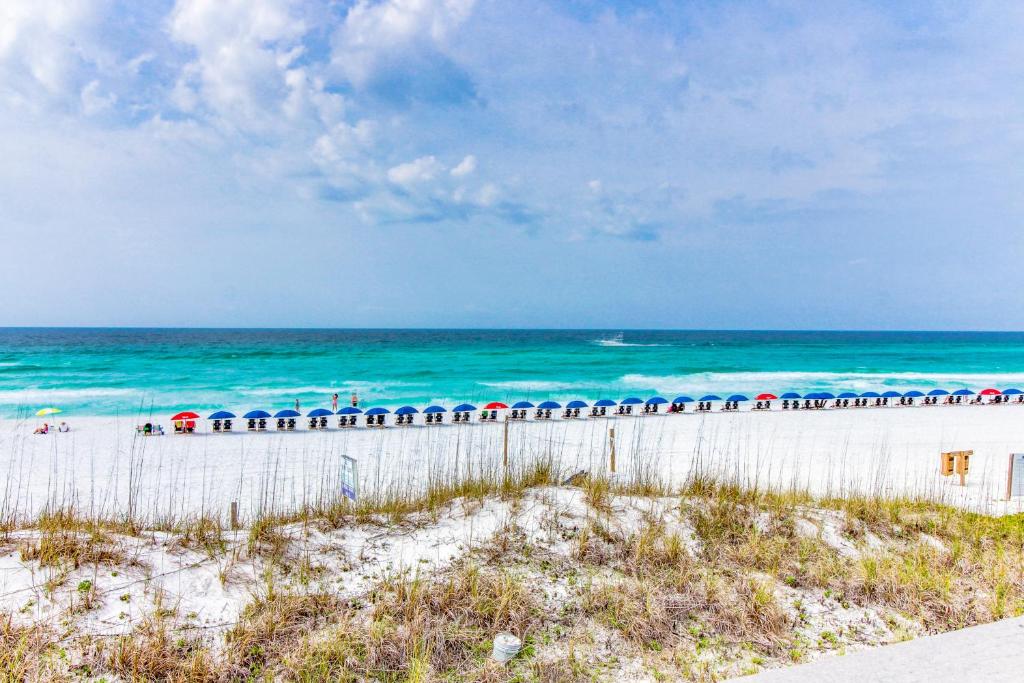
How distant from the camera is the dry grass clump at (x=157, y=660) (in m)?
3.16

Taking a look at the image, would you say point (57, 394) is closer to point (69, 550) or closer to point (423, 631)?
point (69, 550)

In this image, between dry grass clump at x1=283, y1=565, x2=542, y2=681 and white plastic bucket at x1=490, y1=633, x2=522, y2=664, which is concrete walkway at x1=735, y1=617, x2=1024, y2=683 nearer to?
white plastic bucket at x1=490, y1=633, x2=522, y2=664

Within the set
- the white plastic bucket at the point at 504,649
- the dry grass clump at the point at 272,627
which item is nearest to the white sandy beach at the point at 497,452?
the dry grass clump at the point at 272,627

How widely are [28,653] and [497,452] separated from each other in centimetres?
900

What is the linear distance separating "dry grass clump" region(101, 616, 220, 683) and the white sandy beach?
626 cm

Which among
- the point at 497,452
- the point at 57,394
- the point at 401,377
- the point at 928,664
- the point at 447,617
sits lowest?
the point at 57,394

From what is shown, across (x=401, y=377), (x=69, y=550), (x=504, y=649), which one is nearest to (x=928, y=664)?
(x=504, y=649)

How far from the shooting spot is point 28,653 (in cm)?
313

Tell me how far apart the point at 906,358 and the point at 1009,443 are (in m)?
52.2

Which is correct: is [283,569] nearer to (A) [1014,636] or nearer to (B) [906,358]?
(A) [1014,636]

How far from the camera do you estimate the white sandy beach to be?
1072 centimetres

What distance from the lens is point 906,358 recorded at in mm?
60656

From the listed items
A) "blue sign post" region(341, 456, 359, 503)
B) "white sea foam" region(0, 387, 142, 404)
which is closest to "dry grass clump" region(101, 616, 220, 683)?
"blue sign post" region(341, 456, 359, 503)

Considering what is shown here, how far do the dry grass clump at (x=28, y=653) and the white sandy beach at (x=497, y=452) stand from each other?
20.9ft
